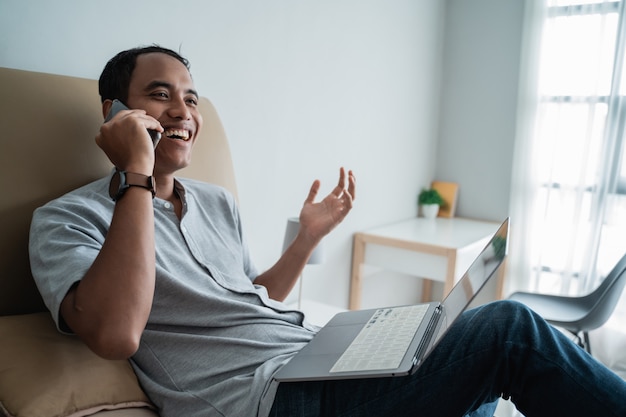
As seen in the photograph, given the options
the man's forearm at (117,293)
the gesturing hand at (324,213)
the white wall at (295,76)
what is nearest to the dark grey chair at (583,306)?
the white wall at (295,76)

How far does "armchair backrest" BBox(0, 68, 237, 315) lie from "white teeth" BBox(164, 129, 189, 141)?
Result: 0.16 metres

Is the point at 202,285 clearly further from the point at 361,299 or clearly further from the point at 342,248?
the point at 361,299

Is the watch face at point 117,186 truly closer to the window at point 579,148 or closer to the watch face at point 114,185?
the watch face at point 114,185

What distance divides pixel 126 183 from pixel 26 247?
10.9 inches

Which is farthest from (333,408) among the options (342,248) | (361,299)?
(361,299)

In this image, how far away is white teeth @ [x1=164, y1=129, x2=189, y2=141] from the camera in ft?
3.73

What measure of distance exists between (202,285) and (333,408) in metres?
0.37

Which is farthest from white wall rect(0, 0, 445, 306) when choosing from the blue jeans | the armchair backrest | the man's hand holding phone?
the blue jeans

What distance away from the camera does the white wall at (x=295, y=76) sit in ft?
4.19

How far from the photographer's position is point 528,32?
2.84 m

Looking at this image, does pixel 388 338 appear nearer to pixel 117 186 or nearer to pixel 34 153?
pixel 117 186

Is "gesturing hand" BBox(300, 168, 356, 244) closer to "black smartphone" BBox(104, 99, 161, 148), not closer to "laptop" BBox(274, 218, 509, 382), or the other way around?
"laptop" BBox(274, 218, 509, 382)

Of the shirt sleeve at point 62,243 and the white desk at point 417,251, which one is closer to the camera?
the shirt sleeve at point 62,243

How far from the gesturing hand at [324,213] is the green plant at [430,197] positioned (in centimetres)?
173
